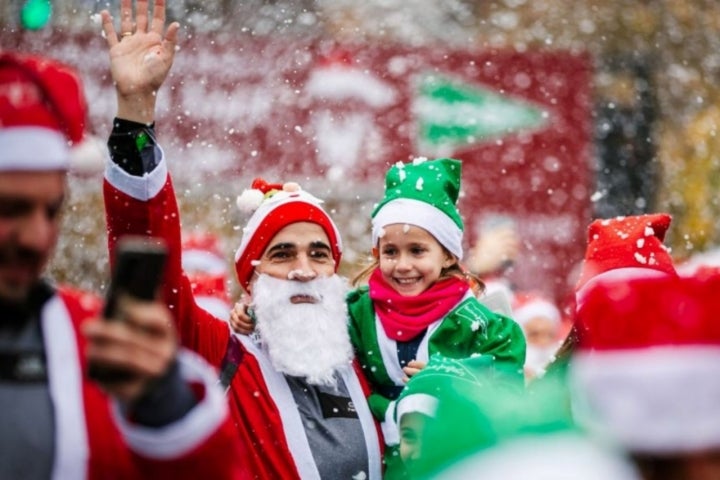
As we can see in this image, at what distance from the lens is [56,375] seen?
2137mm

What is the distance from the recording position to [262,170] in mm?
11406

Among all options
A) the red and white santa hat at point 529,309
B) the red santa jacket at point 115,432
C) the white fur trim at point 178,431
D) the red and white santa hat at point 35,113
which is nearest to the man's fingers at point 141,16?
the red and white santa hat at point 35,113

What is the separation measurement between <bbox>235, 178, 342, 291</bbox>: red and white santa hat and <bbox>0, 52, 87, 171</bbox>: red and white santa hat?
5.91 feet

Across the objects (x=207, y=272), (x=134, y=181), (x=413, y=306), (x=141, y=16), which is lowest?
(x=207, y=272)

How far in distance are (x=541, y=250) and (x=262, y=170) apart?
306 cm

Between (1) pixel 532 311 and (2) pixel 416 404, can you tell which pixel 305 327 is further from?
(1) pixel 532 311

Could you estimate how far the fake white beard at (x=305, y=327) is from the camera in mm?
3818

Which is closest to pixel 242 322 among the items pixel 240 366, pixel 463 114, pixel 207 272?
pixel 240 366

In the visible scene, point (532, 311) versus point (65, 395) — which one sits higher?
point (65, 395)

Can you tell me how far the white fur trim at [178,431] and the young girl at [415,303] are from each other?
165 centimetres

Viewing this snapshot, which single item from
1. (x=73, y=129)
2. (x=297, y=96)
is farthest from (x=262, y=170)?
(x=73, y=129)

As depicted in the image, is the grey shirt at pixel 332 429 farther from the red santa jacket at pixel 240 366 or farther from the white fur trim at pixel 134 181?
→ the white fur trim at pixel 134 181

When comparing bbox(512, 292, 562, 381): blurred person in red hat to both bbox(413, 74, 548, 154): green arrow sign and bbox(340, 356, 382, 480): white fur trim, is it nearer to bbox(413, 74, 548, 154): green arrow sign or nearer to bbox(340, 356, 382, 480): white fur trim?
bbox(413, 74, 548, 154): green arrow sign

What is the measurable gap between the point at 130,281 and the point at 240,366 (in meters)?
1.86
